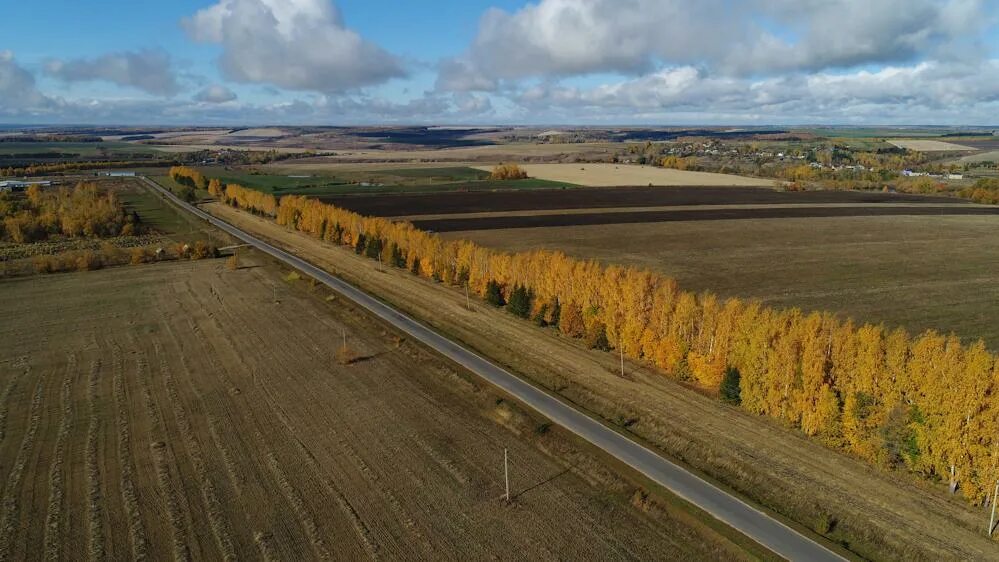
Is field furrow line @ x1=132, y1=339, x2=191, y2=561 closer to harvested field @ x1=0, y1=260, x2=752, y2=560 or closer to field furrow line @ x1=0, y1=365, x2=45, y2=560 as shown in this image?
harvested field @ x1=0, y1=260, x2=752, y2=560

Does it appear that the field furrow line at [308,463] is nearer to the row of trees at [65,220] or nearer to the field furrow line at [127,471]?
the field furrow line at [127,471]

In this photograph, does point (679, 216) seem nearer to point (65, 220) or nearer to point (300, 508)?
point (300, 508)

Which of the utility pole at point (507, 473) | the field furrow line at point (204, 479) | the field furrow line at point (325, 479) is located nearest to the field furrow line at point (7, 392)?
the field furrow line at point (204, 479)

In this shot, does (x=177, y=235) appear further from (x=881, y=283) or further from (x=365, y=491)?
(x=881, y=283)

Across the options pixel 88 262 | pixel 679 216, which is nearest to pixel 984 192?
pixel 679 216

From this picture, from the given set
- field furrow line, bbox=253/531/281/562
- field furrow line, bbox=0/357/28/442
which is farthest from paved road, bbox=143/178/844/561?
field furrow line, bbox=0/357/28/442

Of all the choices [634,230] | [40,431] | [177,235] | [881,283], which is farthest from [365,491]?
[177,235]
